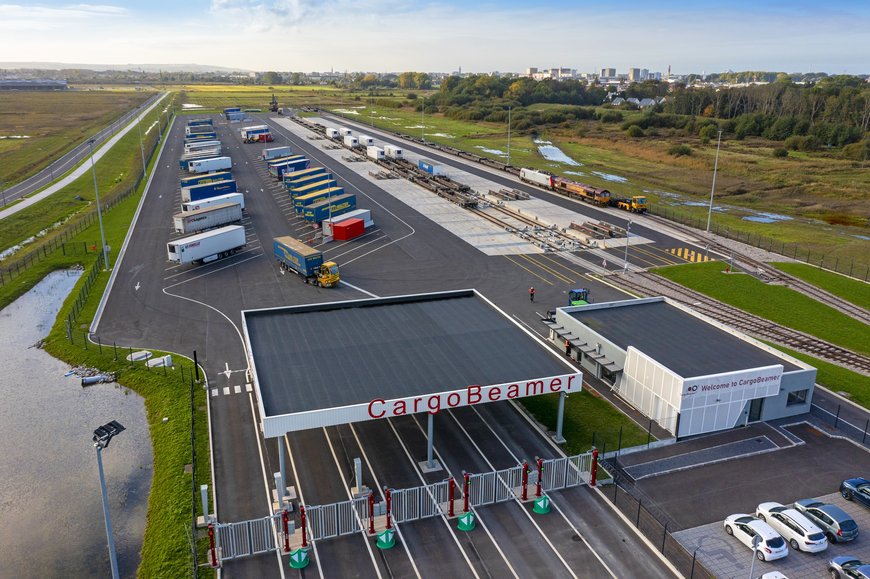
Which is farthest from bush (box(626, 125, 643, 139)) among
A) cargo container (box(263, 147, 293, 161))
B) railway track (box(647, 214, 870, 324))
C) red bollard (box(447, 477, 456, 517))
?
red bollard (box(447, 477, 456, 517))

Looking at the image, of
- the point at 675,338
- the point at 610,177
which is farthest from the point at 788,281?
the point at 610,177

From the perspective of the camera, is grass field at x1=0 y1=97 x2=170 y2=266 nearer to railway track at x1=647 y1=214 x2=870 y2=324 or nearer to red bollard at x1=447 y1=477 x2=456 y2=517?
red bollard at x1=447 y1=477 x2=456 y2=517

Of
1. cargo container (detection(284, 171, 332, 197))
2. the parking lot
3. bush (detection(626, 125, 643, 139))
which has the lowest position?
the parking lot

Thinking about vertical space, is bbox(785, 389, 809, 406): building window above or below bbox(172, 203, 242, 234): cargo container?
below

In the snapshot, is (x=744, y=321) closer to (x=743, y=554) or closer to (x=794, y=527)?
(x=794, y=527)

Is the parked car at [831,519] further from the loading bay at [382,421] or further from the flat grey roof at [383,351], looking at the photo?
the flat grey roof at [383,351]

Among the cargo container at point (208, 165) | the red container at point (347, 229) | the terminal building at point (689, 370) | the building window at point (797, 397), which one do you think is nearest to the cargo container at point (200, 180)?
the cargo container at point (208, 165)
